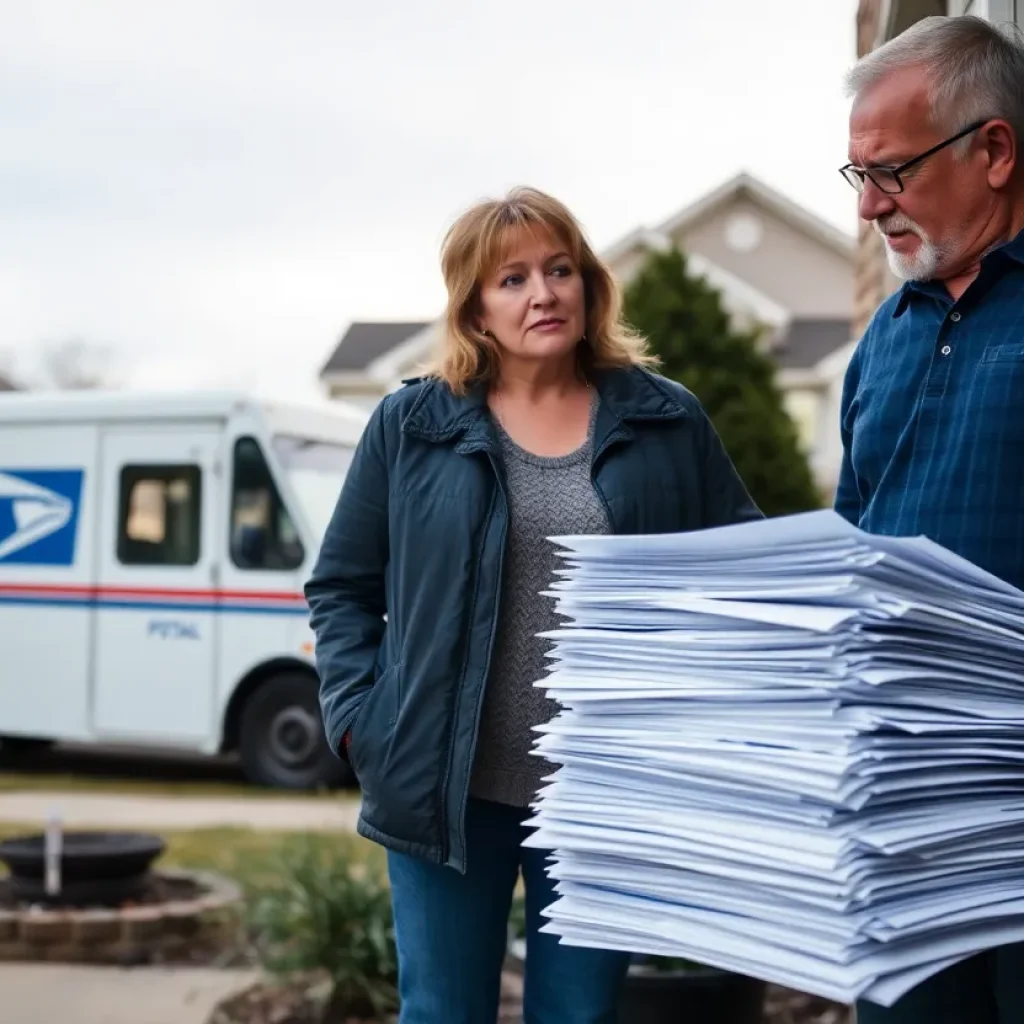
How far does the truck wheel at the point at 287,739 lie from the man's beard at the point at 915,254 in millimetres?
8762

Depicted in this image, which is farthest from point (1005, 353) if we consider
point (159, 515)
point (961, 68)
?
point (159, 515)


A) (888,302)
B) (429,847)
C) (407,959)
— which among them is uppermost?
(888,302)

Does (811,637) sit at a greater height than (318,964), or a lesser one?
greater

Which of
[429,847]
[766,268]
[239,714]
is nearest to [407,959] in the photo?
[429,847]

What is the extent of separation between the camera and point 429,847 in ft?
8.05

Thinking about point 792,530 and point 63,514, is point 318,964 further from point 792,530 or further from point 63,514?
point 63,514

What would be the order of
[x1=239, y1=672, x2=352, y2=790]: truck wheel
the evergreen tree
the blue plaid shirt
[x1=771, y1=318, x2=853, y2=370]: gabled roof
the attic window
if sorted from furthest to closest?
the attic window, [x1=771, y1=318, x2=853, y2=370]: gabled roof, the evergreen tree, [x1=239, y1=672, x2=352, y2=790]: truck wheel, the blue plaid shirt

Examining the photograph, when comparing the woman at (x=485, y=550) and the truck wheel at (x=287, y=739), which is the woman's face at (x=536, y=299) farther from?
the truck wheel at (x=287, y=739)

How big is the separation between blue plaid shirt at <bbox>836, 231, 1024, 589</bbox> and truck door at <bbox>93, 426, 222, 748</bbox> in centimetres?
911

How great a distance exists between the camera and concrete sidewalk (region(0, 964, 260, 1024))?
5.13 meters

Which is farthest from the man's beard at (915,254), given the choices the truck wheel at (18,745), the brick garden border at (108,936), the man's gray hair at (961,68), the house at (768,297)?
the house at (768,297)

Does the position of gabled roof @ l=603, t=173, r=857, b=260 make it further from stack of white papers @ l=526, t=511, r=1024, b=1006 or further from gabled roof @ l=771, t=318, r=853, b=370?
stack of white papers @ l=526, t=511, r=1024, b=1006

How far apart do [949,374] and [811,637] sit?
588 mm

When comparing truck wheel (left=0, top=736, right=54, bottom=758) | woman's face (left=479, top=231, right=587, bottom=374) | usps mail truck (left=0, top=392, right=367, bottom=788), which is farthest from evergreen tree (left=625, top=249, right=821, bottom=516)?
woman's face (left=479, top=231, right=587, bottom=374)
